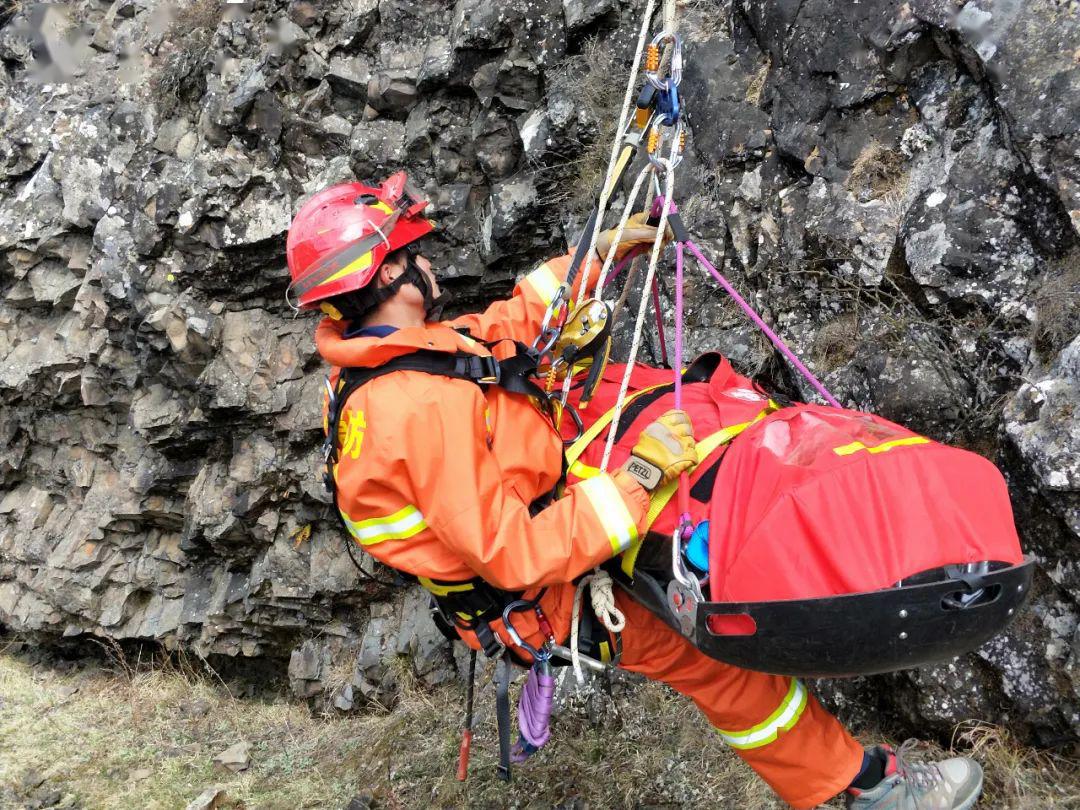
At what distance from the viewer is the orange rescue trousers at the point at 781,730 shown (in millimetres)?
2662

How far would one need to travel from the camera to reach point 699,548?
241 cm

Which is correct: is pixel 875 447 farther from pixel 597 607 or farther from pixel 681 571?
pixel 597 607

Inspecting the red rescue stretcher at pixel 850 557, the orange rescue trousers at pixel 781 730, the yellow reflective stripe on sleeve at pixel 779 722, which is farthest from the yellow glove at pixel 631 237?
the yellow reflective stripe on sleeve at pixel 779 722

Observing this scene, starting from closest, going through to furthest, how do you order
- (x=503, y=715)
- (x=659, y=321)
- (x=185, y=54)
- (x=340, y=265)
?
(x=340, y=265), (x=503, y=715), (x=659, y=321), (x=185, y=54)

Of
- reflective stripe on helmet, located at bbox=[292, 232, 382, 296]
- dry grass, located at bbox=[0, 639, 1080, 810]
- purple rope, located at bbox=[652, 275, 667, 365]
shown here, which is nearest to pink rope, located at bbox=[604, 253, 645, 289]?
purple rope, located at bbox=[652, 275, 667, 365]

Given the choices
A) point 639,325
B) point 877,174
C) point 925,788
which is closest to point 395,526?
point 639,325

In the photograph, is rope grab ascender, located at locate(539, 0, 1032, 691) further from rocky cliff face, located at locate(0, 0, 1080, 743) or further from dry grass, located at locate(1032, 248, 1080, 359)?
dry grass, located at locate(1032, 248, 1080, 359)

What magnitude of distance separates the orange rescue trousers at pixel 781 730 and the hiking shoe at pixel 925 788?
0.16m

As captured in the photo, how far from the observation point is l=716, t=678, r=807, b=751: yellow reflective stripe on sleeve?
2.67 meters

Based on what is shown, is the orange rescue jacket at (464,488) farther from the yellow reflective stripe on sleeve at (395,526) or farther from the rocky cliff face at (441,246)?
the rocky cliff face at (441,246)

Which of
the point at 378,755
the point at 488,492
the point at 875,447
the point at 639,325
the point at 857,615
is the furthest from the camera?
the point at 378,755

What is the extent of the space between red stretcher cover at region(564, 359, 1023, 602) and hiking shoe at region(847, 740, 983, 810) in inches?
44.5

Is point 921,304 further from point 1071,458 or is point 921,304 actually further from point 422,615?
→ point 422,615

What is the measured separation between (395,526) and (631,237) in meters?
1.54
